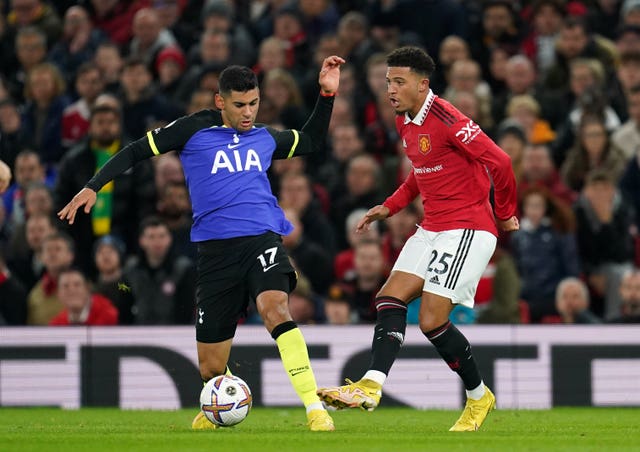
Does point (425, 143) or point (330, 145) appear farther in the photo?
point (330, 145)

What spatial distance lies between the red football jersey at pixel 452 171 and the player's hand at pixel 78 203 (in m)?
2.30

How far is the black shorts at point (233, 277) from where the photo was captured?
9.45 metres

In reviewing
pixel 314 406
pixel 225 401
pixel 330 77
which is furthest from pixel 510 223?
pixel 225 401

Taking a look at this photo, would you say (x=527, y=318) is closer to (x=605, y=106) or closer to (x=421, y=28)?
(x=605, y=106)

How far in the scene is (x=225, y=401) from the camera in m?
9.39

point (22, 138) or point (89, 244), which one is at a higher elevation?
point (22, 138)

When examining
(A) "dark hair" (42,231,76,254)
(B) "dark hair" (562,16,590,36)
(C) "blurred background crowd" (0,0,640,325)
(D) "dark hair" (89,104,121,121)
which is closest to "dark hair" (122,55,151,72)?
(C) "blurred background crowd" (0,0,640,325)

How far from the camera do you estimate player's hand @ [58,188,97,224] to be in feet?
29.2

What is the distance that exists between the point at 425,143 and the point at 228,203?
1.44 meters

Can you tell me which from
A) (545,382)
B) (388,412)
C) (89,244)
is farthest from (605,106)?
(89,244)

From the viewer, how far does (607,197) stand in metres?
14.6

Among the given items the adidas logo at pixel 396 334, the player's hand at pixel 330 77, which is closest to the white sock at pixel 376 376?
the adidas logo at pixel 396 334

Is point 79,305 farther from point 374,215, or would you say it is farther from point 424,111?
point 424,111

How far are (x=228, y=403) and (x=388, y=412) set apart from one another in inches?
149
